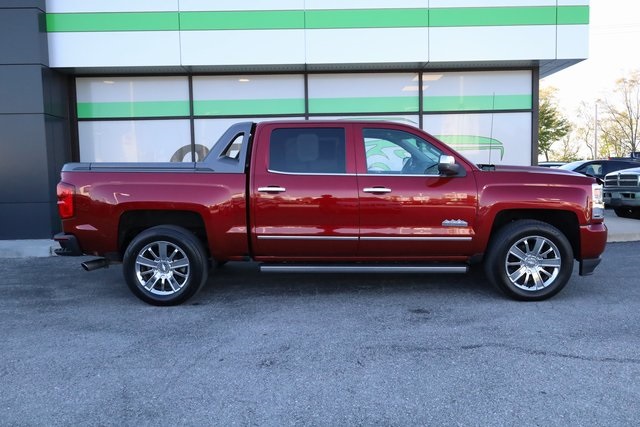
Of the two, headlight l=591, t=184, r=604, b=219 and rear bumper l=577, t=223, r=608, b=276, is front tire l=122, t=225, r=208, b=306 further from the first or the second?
headlight l=591, t=184, r=604, b=219

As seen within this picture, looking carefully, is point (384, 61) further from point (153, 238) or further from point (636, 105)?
point (636, 105)

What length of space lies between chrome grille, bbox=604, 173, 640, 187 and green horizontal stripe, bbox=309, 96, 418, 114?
528cm

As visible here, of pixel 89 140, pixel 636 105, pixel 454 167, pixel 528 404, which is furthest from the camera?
pixel 636 105

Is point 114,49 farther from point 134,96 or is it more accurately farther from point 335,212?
point 335,212

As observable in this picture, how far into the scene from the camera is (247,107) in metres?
11.1

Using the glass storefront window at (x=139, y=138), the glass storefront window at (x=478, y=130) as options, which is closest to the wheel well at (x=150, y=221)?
the glass storefront window at (x=139, y=138)

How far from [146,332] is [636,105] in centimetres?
6101

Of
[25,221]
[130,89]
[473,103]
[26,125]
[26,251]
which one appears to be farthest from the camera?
[473,103]

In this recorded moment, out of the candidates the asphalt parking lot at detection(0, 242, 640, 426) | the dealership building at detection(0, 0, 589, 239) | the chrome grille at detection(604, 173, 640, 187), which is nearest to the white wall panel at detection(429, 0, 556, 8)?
the dealership building at detection(0, 0, 589, 239)

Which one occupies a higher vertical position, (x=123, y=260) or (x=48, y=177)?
(x=48, y=177)

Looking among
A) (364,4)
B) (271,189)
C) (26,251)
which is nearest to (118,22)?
(26,251)

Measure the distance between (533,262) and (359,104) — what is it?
20.7 feet

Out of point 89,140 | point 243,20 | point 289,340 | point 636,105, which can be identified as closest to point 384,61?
point 243,20

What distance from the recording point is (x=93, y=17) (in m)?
10.1
